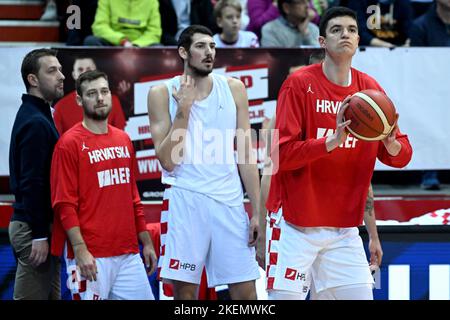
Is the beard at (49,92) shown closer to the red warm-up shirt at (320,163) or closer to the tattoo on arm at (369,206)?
the red warm-up shirt at (320,163)

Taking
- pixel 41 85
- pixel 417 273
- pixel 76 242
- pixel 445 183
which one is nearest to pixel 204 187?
pixel 76 242

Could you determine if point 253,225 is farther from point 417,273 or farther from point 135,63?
Answer: point 135,63

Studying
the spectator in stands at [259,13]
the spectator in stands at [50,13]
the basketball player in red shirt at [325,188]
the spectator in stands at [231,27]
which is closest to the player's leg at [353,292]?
the basketball player in red shirt at [325,188]

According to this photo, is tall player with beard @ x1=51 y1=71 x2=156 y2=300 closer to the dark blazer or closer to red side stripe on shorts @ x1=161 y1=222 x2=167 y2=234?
the dark blazer

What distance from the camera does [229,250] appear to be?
5.82 metres

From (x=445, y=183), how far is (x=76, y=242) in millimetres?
4048

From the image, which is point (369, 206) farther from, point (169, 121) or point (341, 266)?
point (169, 121)

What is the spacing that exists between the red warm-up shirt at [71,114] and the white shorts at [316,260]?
291 cm

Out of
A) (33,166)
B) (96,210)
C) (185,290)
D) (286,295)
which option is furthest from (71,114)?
(286,295)

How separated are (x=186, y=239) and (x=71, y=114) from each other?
7.70ft

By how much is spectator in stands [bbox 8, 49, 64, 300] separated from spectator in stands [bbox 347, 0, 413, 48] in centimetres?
408

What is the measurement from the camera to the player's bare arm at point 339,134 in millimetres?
4871

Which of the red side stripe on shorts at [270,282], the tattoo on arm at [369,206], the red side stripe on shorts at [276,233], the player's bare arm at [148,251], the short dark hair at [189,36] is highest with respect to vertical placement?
the short dark hair at [189,36]

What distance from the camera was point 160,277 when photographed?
592 centimetres
